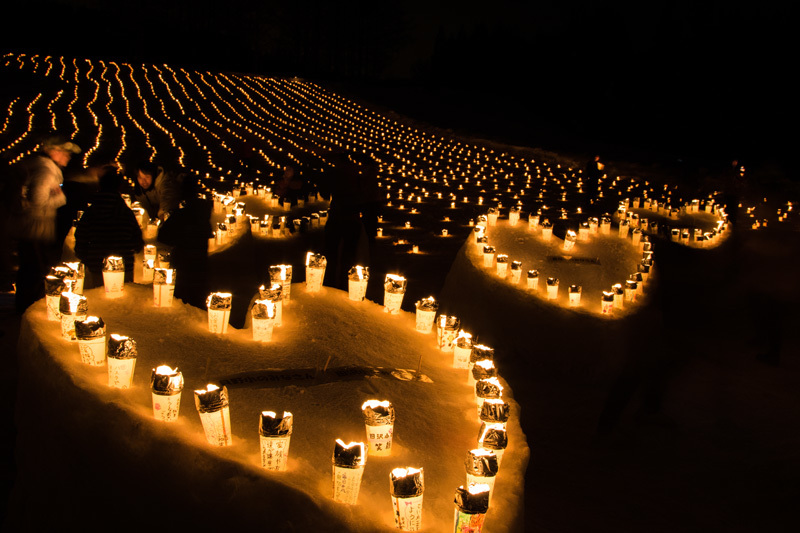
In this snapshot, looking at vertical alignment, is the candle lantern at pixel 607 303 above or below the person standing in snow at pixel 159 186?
below

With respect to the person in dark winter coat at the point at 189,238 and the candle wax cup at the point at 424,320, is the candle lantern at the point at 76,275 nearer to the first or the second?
the person in dark winter coat at the point at 189,238

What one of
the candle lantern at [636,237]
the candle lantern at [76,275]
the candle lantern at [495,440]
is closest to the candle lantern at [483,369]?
the candle lantern at [495,440]

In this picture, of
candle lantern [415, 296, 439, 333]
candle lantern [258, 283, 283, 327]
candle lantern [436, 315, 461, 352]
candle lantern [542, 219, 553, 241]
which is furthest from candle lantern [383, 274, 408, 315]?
candle lantern [542, 219, 553, 241]

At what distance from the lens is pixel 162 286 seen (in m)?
3.63

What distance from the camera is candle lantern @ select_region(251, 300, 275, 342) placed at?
348cm

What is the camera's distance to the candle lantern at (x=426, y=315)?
4.13 metres

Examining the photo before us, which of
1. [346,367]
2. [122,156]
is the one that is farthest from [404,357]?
[122,156]

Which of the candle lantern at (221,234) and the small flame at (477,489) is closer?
the small flame at (477,489)

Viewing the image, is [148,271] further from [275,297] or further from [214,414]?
[214,414]

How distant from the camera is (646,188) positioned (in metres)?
16.4

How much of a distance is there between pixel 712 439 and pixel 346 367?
3199 millimetres

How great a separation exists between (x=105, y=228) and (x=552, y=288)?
3.91 m

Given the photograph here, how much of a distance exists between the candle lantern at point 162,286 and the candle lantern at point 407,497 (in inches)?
77.3

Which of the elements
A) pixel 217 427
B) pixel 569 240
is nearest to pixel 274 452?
pixel 217 427
